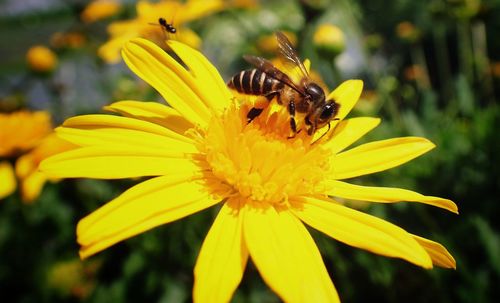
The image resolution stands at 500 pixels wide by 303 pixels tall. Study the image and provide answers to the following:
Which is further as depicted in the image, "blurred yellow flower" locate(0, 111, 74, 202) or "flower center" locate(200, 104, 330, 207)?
"blurred yellow flower" locate(0, 111, 74, 202)

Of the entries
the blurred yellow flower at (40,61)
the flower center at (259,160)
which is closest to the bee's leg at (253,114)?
the flower center at (259,160)

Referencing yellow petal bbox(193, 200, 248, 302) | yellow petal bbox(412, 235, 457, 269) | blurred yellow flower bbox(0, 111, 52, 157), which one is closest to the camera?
yellow petal bbox(193, 200, 248, 302)

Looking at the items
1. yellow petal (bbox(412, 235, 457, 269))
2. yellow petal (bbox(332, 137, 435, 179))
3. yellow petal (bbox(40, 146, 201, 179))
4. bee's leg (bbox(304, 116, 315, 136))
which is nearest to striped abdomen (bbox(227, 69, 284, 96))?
bee's leg (bbox(304, 116, 315, 136))

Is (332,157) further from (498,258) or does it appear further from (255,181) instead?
(498,258)

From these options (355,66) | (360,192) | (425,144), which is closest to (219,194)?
(360,192)

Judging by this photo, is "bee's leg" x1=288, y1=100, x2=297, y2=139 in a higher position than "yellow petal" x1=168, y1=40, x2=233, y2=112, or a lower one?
lower

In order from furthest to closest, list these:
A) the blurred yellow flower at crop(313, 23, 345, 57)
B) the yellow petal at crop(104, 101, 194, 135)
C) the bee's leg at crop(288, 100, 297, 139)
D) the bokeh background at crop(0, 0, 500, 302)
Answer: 1. the blurred yellow flower at crop(313, 23, 345, 57)
2. the bokeh background at crop(0, 0, 500, 302)
3. the bee's leg at crop(288, 100, 297, 139)
4. the yellow petal at crop(104, 101, 194, 135)

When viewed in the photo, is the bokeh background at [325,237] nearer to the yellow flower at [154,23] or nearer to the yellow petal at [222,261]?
→ the yellow flower at [154,23]

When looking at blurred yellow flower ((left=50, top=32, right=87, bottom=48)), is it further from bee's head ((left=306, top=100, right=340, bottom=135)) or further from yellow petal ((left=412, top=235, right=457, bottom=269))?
yellow petal ((left=412, top=235, right=457, bottom=269))
